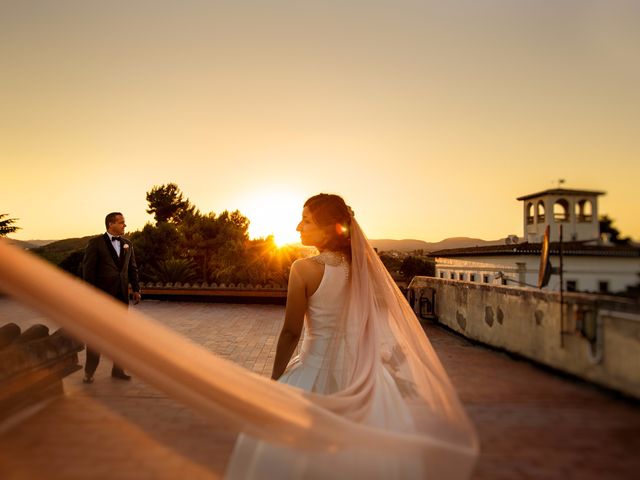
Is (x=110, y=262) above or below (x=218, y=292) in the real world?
above

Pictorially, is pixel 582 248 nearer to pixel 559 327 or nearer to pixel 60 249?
pixel 559 327

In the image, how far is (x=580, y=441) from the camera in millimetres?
3350

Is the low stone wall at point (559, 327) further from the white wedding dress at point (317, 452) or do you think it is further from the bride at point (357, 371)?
the white wedding dress at point (317, 452)

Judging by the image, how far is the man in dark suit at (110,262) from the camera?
537cm

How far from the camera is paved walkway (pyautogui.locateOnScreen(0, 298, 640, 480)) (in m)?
2.89

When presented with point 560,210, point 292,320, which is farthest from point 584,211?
point 292,320

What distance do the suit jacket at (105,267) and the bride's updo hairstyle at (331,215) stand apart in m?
3.88

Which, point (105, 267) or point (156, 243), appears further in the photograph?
point (156, 243)

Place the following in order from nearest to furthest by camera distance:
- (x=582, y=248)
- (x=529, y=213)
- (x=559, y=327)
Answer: (x=582, y=248)
(x=559, y=327)
(x=529, y=213)

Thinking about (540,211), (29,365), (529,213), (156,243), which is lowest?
(29,365)

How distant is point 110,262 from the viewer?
547 cm

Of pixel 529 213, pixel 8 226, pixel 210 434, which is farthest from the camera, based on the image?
pixel 8 226

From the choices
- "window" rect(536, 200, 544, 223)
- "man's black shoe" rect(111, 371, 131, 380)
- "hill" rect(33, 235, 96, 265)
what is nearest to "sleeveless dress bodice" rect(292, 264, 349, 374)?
"man's black shoe" rect(111, 371, 131, 380)

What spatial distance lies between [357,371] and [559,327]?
4.61 metres
